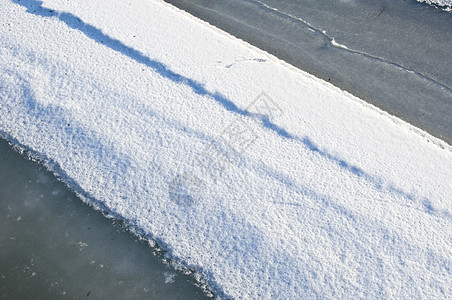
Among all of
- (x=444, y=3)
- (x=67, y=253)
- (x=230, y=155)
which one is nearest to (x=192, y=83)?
(x=230, y=155)

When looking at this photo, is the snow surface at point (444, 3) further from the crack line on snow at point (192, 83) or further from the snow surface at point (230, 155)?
the crack line on snow at point (192, 83)

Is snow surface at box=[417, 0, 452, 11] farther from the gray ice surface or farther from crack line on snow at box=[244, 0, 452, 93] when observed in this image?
crack line on snow at box=[244, 0, 452, 93]

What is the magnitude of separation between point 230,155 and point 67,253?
8.70 feet

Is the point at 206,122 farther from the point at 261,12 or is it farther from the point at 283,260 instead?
the point at 261,12

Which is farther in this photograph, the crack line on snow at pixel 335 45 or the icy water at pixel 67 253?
the crack line on snow at pixel 335 45

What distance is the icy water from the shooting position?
4.72 metres

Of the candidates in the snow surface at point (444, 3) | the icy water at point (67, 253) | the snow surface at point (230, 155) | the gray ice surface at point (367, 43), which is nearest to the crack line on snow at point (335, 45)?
the gray ice surface at point (367, 43)

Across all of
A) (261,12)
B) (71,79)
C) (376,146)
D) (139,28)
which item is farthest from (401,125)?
(71,79)

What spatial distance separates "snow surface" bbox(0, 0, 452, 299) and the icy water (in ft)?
0.79

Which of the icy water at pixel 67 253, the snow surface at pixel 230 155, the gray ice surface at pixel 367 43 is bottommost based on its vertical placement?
the icy water at pixel 67 253

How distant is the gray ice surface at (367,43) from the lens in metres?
6.26

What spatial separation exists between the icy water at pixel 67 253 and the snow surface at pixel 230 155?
240 millimetres

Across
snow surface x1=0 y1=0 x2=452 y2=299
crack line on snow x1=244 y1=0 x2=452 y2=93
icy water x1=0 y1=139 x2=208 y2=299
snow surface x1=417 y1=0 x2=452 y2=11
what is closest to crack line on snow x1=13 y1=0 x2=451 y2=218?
snow surface x1=0 y1=0 x2=452 y2=299

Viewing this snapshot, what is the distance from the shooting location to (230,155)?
559 cm
